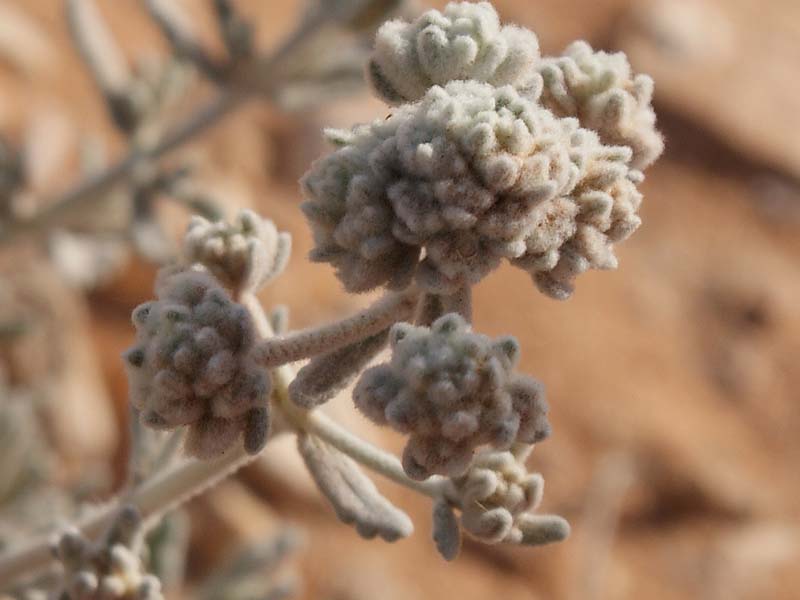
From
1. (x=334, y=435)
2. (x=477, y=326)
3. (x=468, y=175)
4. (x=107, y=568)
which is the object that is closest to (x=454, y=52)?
(x=468, y=175)

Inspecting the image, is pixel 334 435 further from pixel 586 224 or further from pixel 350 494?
pixel 586 224

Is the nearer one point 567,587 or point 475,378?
point 475,378

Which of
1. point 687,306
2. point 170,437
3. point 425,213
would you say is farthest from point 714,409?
point 425,213

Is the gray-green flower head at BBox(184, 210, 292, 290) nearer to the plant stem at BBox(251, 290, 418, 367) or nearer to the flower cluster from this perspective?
the plant stem at BBox(251, 290, 418, 367)

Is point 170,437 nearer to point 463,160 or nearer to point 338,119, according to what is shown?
point 463,160

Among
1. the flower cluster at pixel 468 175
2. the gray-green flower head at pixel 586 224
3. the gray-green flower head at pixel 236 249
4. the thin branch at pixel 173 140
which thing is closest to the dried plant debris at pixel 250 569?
the thin branch at pixel 173 140

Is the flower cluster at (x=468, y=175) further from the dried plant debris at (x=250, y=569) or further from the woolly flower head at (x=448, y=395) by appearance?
the dried plant debris at (x=250, y=569)
